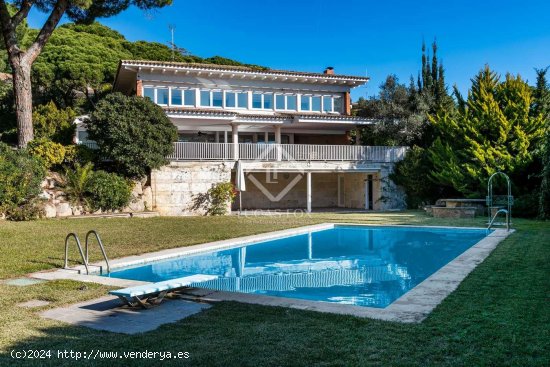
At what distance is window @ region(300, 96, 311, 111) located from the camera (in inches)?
1207

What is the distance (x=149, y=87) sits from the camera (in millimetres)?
26766

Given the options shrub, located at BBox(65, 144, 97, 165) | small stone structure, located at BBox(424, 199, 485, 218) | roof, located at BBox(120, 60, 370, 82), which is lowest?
small stone structure, located at BBox(424, 199, 485, 218)

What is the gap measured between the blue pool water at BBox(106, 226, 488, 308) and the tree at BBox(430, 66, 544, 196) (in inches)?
249

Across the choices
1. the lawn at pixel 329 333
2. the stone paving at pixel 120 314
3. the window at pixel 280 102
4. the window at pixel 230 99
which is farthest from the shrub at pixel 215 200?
the stone paving at pixel 120 314

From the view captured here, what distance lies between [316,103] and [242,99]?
493 centimetres

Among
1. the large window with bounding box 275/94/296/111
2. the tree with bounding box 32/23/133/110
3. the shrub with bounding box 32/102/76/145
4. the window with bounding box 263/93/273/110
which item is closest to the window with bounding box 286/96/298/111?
the large window with bounding box 275/94/296/111

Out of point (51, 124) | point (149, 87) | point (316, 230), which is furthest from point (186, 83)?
point (316, 230)

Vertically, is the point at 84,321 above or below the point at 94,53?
below

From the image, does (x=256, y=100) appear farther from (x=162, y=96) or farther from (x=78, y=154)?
(x=78, y=154)

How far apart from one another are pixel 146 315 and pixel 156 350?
5.20 ft

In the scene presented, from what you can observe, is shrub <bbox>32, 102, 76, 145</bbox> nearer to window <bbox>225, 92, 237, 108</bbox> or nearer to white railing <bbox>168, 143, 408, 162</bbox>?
white railing <bbox>168, 143, 408, 162</bbox>

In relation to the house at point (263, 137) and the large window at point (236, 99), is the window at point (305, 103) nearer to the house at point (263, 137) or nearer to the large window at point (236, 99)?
the house at point (263, 137)

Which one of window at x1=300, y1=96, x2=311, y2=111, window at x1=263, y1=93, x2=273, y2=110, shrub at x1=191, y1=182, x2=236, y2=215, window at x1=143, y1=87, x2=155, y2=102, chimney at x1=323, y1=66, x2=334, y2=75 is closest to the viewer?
shrub at x1=191, y1=182, x2=236, y2=215

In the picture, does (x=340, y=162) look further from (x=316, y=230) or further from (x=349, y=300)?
(x=349, y=300)
